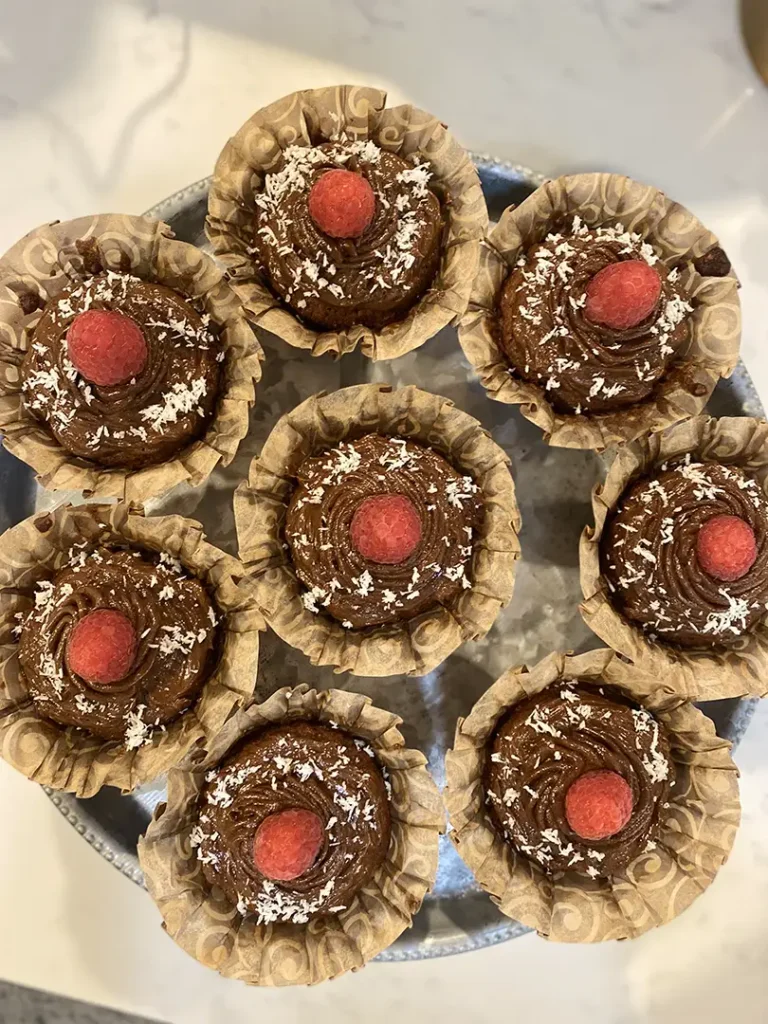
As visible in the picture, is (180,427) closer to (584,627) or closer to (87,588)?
(87,588)

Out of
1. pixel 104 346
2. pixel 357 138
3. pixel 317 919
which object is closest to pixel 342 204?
pixel 357 138

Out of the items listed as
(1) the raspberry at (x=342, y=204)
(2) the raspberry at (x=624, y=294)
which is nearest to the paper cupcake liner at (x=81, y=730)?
(1) the raspberry at (x=342, y=204)

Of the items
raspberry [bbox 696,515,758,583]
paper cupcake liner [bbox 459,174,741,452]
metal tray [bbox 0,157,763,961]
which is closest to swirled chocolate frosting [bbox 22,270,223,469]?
metal tray [bbox 0,157,763,961]

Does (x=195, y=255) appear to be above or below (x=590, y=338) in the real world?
above

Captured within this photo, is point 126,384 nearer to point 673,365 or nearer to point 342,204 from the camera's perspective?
point 342,204

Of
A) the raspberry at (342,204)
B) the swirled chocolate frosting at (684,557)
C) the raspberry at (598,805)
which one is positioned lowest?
the raspberry at (598,805)

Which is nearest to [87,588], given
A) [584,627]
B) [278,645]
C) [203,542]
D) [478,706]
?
[203,542]

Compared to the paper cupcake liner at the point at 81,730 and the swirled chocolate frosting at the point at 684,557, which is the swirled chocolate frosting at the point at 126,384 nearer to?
the paper cupcake liner at the point at 81,730
